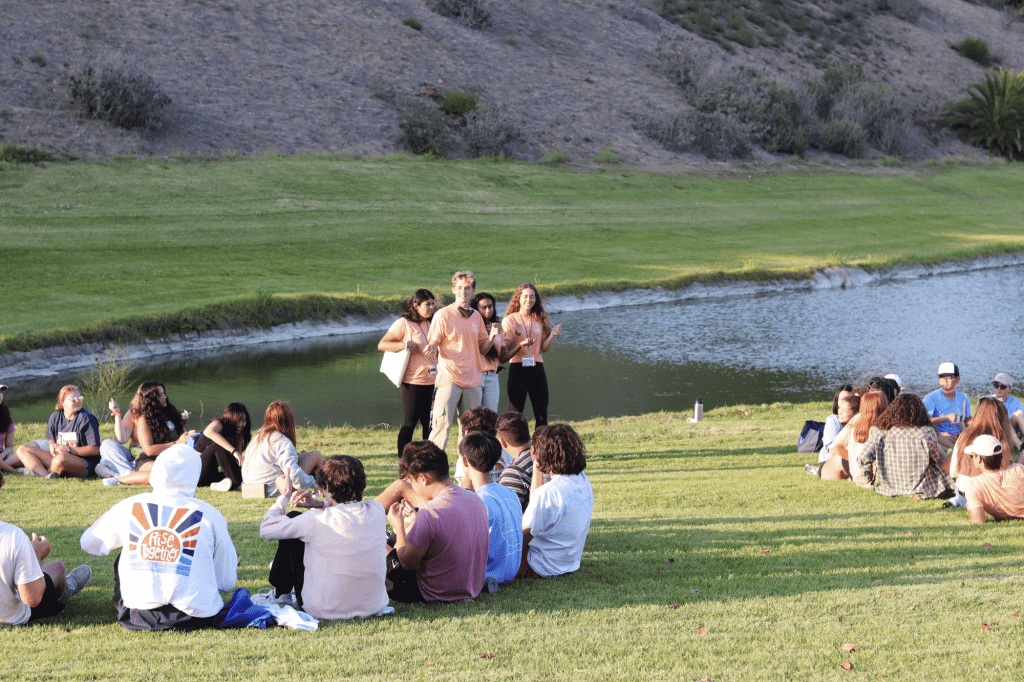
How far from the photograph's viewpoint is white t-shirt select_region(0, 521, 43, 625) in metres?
5.77

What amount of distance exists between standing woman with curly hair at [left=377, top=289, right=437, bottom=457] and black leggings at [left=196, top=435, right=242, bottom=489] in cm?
177

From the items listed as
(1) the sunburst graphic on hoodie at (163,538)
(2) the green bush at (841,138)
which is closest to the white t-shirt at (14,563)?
(1) the sunburst graphic on hoodie at (163,538)

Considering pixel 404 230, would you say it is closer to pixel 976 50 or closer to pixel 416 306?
pixel 416 306

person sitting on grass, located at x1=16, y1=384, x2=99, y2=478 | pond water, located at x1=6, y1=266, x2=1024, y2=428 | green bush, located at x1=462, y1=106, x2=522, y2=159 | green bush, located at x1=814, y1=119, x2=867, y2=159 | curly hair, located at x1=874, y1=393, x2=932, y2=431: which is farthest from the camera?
green bush, located at x1=814, y1=119, x2=867, y2=159

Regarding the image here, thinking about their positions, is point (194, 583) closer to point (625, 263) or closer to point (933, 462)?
point (933, 462)

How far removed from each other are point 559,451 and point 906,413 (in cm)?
428

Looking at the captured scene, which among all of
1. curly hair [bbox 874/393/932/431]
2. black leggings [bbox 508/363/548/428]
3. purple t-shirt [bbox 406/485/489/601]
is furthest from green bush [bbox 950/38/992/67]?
purple t-shirt [bbox 406/485/489/601]

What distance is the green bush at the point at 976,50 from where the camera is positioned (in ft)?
267

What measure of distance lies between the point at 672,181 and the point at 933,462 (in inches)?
1613

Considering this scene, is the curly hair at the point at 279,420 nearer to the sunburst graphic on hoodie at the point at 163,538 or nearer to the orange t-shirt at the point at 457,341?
the orange t-shirt at the point at 457,341

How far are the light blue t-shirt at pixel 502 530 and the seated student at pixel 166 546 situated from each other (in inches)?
69.3

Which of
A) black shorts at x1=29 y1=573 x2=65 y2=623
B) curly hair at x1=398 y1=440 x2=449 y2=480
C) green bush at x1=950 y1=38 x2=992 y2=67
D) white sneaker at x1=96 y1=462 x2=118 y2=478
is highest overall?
green bush at x1=950 y1=38 x2=992 y2=67

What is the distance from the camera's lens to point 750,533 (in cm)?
835

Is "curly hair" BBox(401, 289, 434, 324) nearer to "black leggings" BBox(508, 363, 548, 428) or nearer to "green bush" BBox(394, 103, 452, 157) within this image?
"black leggings" BBox(508, 363, 548, 428)
